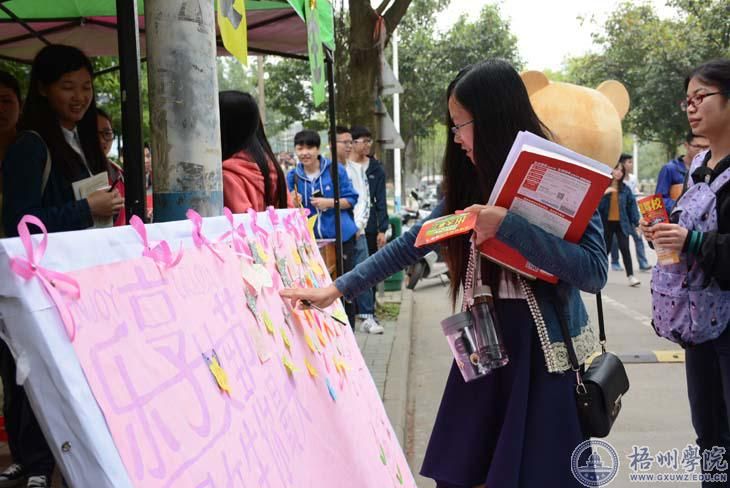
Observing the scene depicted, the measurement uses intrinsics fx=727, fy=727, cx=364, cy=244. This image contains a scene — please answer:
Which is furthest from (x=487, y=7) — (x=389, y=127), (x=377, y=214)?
(x=377, y=214)

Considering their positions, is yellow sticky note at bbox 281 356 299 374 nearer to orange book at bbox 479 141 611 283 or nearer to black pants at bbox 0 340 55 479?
orange book at bbox 479 141 611 283

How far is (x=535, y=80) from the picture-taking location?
13.1 feet

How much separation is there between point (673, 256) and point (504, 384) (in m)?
0.95

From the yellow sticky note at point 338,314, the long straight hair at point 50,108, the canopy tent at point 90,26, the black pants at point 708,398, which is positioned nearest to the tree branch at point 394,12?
the canopy tent at point 90,26

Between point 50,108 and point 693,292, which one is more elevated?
point 50,108

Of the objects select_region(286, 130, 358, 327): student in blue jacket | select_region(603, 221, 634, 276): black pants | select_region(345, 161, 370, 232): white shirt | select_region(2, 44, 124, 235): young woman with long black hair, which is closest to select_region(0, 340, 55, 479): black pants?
select_region(2, 44, 124, 235): young woman with long black hair

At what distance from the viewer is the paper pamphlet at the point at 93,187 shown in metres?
2.69

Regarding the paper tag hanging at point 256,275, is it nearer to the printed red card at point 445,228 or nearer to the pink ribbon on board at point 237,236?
the pink ribbon on board at point 237,236

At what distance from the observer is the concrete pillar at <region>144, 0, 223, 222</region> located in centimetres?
221

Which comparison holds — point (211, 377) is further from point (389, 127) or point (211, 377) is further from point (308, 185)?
point (389, 127)

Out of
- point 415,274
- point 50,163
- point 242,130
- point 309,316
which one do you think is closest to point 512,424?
point 309,316

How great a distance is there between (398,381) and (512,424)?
332cm

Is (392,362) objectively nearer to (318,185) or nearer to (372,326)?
(372,326)

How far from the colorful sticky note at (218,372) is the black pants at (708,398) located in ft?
6.80
